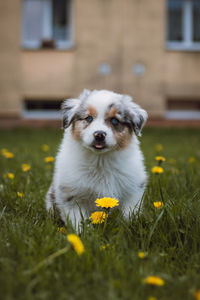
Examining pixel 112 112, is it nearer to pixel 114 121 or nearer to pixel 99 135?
pixel 114 121

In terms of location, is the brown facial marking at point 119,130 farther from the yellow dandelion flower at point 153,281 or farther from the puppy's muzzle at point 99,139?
the yellow dandelion flower at point 153,281

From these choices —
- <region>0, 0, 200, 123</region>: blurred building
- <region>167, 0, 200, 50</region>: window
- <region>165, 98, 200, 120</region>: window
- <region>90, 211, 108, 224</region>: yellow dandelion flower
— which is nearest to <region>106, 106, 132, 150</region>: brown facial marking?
<region>90, 211, 108, 224</region>: yellow dandelion flower

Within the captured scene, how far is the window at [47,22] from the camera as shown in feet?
33.7

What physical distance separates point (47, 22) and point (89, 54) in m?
1.61

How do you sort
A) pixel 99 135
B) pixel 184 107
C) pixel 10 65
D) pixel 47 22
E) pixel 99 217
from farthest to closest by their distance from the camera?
pixel 184 107
pixel 47 22
pixel 10 65
pixel 99 135
pixel 99 217

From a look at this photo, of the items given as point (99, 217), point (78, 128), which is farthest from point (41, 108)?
point (99, 217)

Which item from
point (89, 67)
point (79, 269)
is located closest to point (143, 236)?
point (79, 269)

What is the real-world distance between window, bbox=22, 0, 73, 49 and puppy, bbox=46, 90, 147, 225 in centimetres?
818

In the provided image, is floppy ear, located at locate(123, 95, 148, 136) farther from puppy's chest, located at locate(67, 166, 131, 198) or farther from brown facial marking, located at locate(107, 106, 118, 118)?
puppy's chest, located at locate(67, 166, 131, 198)

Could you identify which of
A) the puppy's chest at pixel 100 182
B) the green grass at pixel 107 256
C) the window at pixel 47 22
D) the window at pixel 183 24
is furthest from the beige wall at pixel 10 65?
the puppy's chest at pixel 100 182

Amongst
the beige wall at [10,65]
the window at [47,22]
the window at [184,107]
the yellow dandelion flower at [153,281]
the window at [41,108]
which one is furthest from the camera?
the window at [184,107]

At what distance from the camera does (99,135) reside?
7.48ft

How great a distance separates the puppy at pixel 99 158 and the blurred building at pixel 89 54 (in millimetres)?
7681

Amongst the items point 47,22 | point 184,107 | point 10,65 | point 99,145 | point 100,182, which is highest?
point 47,22
